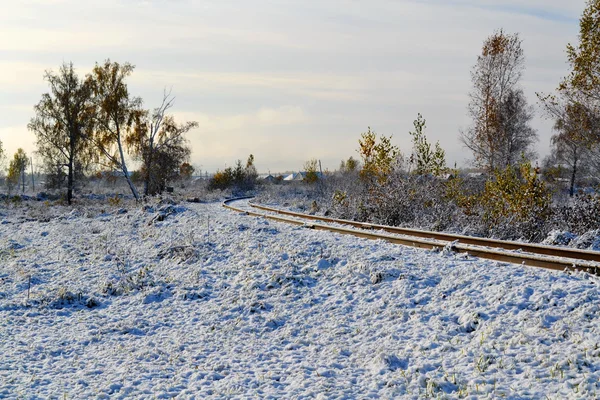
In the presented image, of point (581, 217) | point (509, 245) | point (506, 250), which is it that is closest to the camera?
point (506, 250)

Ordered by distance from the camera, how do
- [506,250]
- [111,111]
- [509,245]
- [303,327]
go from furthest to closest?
[111,111] < [509,245] < [506,250] < [303,327]

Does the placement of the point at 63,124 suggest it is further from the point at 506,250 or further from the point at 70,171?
the point at 506,250

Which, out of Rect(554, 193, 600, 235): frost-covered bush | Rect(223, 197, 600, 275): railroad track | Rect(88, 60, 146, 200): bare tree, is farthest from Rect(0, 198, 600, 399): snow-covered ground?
Rect(88, 60, 146, 200): bare tree

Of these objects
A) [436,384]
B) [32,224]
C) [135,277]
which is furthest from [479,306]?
[32,224]

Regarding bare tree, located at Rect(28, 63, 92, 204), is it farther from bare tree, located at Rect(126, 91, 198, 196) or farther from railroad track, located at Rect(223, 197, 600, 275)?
railroad track, located at Rect(223, 197, 600, 275)

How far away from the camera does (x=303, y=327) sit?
7.79 metres

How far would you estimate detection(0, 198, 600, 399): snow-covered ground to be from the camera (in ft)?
18.6

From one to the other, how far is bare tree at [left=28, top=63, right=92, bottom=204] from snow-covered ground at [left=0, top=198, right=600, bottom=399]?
2599 centimetres

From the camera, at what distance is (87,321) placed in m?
9.28

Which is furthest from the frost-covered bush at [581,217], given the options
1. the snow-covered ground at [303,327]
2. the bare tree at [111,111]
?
the bare tree at [111,111]

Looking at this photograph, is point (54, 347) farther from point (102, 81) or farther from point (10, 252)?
point (102, 81)

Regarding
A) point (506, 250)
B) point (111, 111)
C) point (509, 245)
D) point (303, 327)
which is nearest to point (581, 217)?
point (509, 245)

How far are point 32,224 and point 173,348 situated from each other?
64.9 ft

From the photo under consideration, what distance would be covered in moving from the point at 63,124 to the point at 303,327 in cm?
3529
